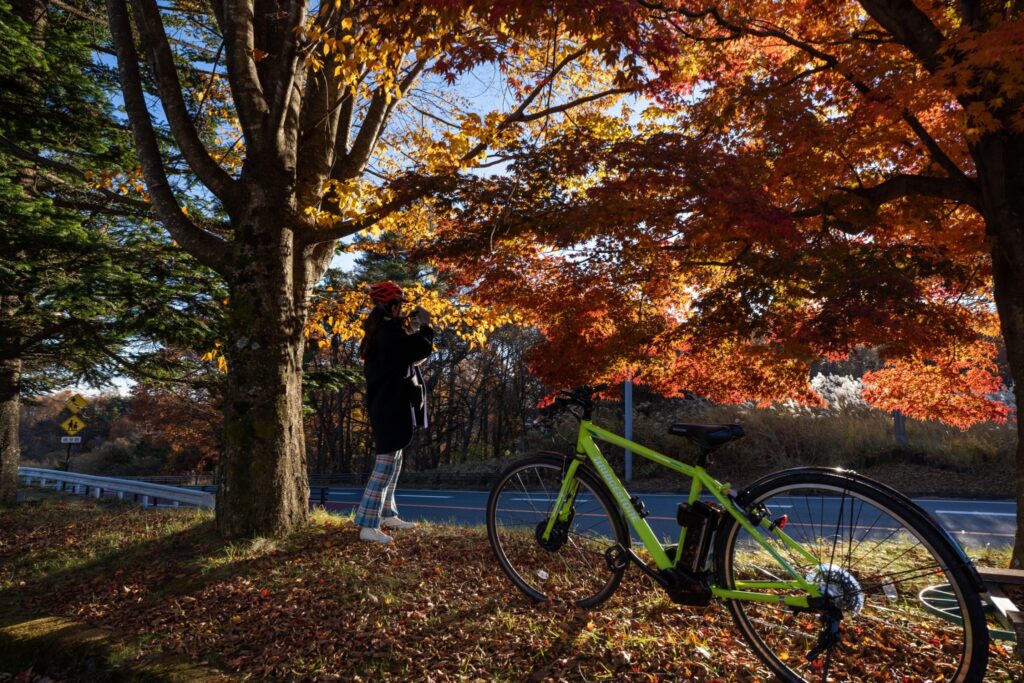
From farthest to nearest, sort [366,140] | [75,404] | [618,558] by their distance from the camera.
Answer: [75,404] < [366,140] < [618,558]

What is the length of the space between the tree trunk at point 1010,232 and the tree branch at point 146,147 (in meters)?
6.42

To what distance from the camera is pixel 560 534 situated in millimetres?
3500

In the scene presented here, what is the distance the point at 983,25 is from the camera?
4410 millimetres

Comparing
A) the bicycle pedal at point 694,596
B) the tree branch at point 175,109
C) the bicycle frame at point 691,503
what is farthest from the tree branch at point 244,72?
the bicycle pedal at point 694,596

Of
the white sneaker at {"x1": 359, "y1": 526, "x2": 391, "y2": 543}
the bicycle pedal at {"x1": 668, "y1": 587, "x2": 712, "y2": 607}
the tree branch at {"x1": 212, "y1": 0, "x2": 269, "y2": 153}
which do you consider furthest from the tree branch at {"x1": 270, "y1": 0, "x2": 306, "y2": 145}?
the bicycle pedal at {"x1": 668, "y1": 587, "x2": 712, "y2": 607}

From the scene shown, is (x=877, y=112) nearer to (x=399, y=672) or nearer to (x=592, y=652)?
(x=592, y=652)

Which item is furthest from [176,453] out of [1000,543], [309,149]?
[1000,543]

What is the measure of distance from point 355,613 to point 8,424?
10.6 meters

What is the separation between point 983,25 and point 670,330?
11.0ft

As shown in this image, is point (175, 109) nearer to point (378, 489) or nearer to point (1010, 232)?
point (378, 489)

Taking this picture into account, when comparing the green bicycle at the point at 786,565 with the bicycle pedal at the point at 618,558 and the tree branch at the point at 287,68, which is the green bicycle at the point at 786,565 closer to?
the bicycle pedal at the point at 618,558

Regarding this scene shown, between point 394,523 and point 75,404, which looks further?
point 75,404

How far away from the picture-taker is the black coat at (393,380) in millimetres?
4773

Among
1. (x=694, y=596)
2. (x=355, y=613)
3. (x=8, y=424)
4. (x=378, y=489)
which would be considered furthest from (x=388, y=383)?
(x=8, y=424)
